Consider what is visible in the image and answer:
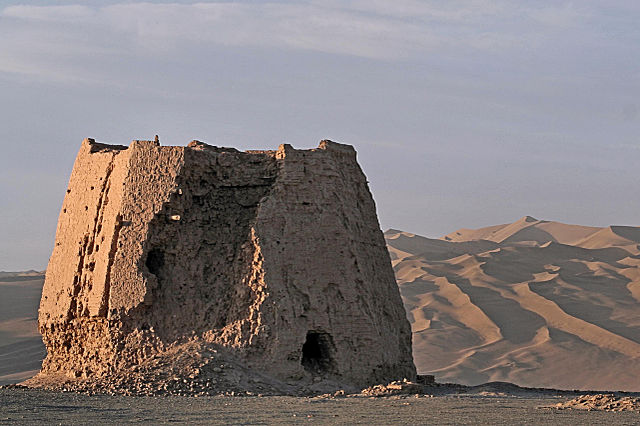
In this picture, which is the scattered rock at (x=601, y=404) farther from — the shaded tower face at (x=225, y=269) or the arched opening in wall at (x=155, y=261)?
the arched opening in wall at (x=155, y=261)

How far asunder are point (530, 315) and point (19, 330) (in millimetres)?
21246

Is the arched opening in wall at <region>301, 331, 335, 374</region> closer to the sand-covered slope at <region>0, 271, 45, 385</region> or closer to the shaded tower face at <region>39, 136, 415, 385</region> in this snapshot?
the shaded tower face at <region>39, 136, 415, 385</region>

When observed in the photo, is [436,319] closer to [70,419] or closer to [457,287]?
[457,287]

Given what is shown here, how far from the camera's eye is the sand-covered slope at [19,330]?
36062mm

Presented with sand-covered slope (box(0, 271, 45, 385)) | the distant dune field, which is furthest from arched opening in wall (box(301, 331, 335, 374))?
sand-covered slope (box(0, 271, 45, 385))

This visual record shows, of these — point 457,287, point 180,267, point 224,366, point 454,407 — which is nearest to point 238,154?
point 180,267

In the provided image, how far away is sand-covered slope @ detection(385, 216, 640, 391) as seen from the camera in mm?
33719

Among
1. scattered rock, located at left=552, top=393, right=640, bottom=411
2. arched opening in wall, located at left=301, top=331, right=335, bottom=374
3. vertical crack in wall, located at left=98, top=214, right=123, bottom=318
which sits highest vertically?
vertical crack in wall, located at left=98, top=214, right=123, bottom=318

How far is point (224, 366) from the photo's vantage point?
1491 cm

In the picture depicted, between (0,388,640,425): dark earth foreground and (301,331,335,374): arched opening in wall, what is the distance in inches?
72.0

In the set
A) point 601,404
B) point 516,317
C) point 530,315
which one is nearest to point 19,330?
point 516,317

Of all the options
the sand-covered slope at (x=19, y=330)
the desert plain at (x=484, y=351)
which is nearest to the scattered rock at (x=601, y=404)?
the desert plain at (x=484, y=351)

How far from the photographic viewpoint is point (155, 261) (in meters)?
16.0

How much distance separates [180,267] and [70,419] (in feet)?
15.6
